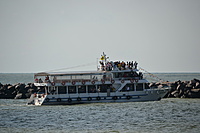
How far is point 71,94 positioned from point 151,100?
11.0 metres

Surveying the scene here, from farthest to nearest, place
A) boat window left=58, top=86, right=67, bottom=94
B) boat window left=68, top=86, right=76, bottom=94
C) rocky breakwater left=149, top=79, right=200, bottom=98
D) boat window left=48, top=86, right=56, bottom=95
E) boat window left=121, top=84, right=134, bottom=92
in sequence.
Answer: rocky breakwater left=149, top=79, right=200, bottom=98 < boat window left=121, top=84, right=134, bottom=92 < boat window left=68, top=86, right=76, bottom=94 < boat window left=58, top=86, right=67, bottom=94 < boat window left=48, top=86, right=56, bottom=95

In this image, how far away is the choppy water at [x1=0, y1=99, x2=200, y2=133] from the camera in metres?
38.2

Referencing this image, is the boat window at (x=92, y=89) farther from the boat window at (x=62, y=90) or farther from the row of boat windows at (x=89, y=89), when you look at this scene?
the boat window at (x=62, y=90)

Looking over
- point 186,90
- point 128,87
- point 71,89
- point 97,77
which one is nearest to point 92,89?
point 97,77

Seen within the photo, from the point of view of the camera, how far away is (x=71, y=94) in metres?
57.8

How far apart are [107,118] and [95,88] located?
50.1 feet

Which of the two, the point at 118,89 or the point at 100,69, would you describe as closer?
the point at 118,89

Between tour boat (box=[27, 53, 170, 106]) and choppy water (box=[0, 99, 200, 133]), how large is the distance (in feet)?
5.96

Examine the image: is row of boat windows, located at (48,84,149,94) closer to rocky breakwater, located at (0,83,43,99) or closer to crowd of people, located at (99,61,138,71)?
crowd of people, located at (99,61,138,71)

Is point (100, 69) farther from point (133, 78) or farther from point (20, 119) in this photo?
point (20, 119)

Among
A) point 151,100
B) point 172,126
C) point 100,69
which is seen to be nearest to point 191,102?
point 151,100

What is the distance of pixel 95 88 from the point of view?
58906 millimetres

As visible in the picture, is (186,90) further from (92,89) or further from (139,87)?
(92,89)

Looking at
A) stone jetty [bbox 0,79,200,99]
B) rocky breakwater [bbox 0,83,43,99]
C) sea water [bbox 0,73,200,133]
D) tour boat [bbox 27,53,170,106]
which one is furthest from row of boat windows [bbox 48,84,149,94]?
rocky breakwater [bbox 0,83,43,99]
